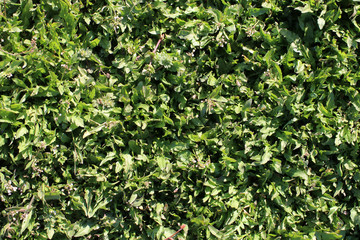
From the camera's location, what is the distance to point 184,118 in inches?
114

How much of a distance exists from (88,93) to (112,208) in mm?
1029

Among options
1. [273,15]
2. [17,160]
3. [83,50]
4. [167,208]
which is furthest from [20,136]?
[273,15]

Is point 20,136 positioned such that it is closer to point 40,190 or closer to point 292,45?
point 40,190

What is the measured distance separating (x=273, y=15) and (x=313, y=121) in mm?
1046

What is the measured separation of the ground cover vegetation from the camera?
2.78 metres

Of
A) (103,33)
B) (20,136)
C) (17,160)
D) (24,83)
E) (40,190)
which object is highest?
(103,33)

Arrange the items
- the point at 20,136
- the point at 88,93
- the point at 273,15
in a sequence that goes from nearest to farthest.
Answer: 1. the point at 20,136
2. the point at 88,93
3. the point at 273,15

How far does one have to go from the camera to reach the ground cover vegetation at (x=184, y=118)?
9.11 ft

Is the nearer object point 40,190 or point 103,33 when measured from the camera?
point 40,190

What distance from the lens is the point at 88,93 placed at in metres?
2.84

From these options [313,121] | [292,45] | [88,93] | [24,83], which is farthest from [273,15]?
[24,83]

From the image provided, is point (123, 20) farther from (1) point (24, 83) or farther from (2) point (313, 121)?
(2) point (313, 121)

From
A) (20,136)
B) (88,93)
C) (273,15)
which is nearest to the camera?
(20,136)

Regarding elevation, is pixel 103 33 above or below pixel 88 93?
above
